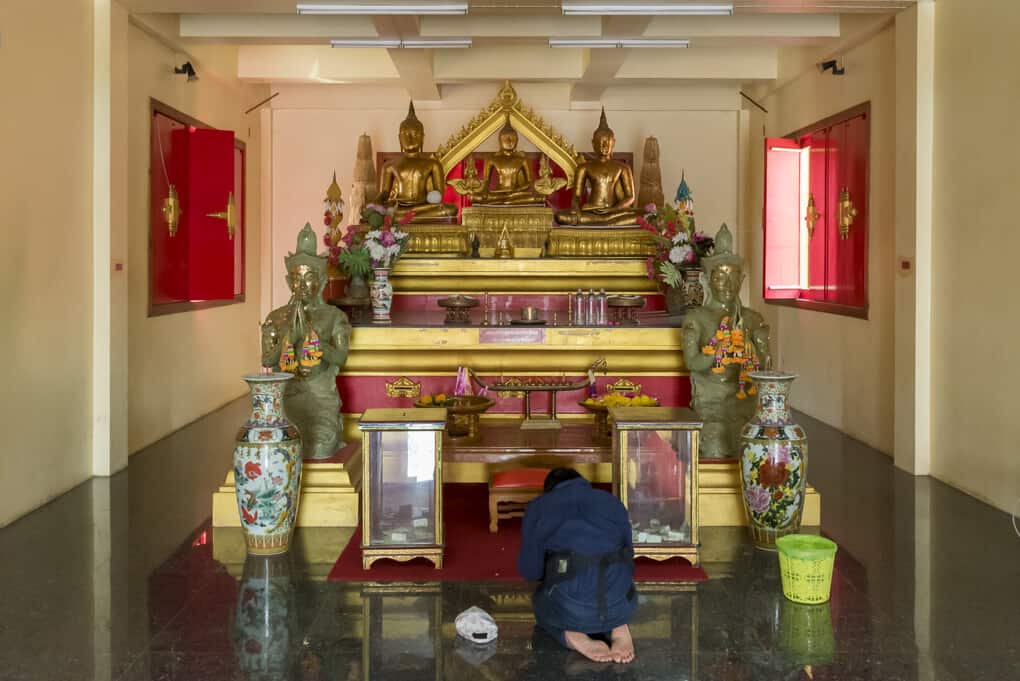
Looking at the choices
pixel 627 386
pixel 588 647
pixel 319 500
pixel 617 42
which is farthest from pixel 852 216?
pixel 588 647

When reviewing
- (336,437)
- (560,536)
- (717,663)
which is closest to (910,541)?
(717,663)

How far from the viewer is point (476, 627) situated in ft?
11.7

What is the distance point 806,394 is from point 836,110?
2440 mm

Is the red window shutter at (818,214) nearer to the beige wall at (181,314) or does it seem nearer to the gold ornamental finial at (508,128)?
the gold ornamental finial at (508,128)

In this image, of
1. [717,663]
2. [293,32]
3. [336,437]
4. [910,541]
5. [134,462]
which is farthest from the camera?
[293,32]

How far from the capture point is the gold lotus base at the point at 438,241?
27.0ft

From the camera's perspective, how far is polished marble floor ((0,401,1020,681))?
333 centimetres

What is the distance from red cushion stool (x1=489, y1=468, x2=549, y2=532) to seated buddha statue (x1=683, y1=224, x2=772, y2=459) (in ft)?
3.14

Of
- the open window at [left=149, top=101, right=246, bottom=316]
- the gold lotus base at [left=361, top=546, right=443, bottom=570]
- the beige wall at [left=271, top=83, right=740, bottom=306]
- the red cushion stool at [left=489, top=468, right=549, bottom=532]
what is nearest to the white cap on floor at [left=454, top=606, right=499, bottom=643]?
the gold lotus base at [left=361, top=546, right=443, bottom=570]

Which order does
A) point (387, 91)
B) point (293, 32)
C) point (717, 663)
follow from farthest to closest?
point (387, 91) < point (293, 32) < point (717, 663)

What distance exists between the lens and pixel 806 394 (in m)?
9.27

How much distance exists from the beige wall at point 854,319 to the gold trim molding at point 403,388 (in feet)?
10.8
